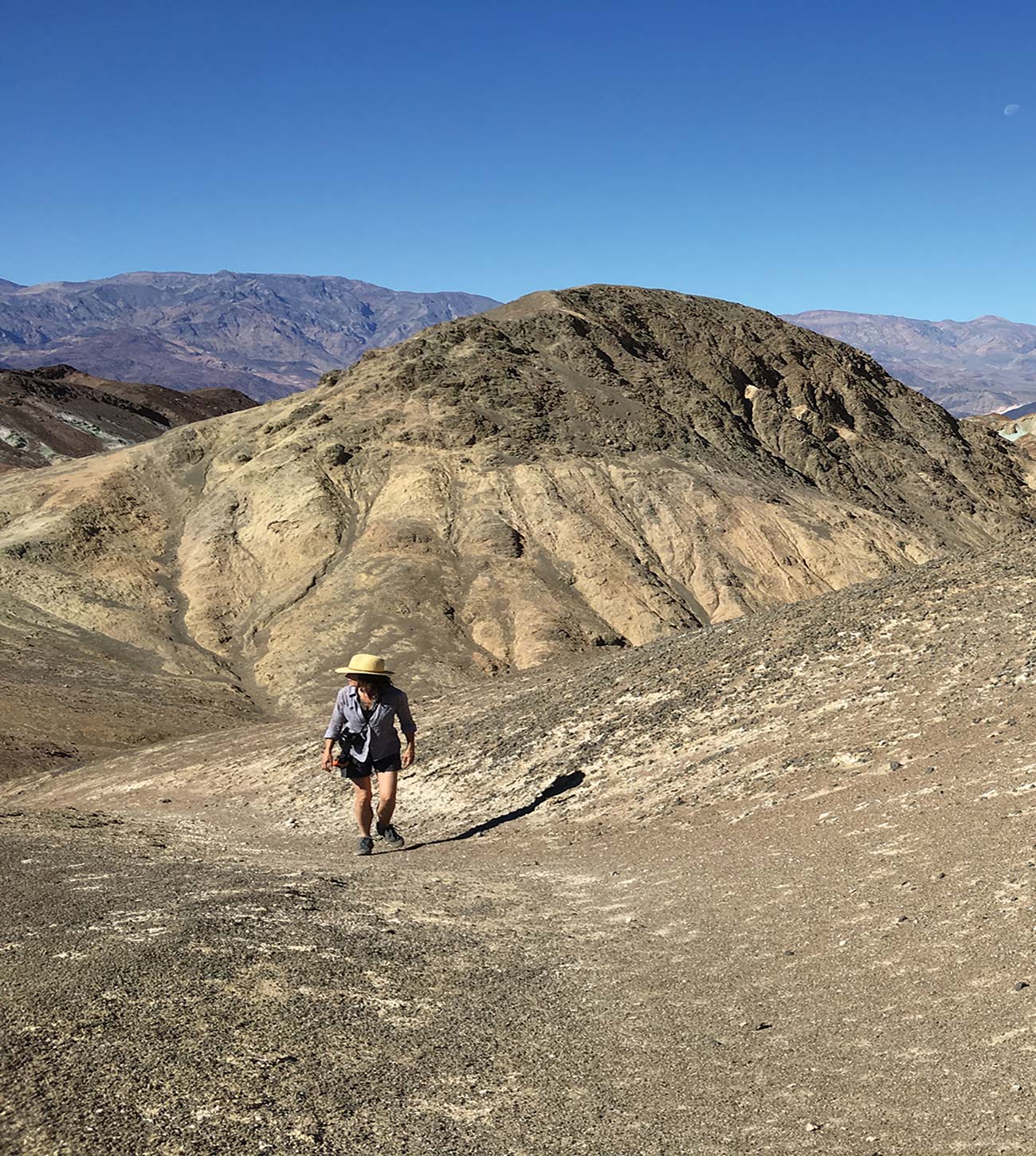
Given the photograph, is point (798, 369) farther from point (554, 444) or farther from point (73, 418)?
point (73, 418)

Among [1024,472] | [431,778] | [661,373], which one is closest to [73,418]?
[661,373]

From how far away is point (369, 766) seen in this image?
31.8 ft

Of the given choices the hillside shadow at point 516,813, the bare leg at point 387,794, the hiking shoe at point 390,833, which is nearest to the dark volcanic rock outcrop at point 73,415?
the hillside shadow at point 516,813

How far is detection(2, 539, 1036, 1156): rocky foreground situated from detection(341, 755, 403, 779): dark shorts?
78 cm

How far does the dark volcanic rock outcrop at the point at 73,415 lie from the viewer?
8950 centimetres

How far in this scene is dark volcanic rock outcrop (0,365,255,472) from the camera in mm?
89500

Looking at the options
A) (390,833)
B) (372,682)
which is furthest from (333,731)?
(390,833)

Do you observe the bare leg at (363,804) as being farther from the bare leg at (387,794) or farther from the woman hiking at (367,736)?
the bare leg at (387,794)

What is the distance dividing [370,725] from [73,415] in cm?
9978

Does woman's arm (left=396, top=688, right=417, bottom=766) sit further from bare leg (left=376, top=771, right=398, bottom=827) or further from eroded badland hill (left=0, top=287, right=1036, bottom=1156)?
eroded badland hill (left=0, top=287, right=1036, bottom=1156)

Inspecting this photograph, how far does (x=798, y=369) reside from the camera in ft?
161

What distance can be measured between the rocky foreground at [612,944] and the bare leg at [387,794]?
64 cm

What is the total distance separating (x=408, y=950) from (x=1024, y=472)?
52.2m

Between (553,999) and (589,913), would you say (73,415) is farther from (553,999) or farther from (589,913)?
(553,999)
